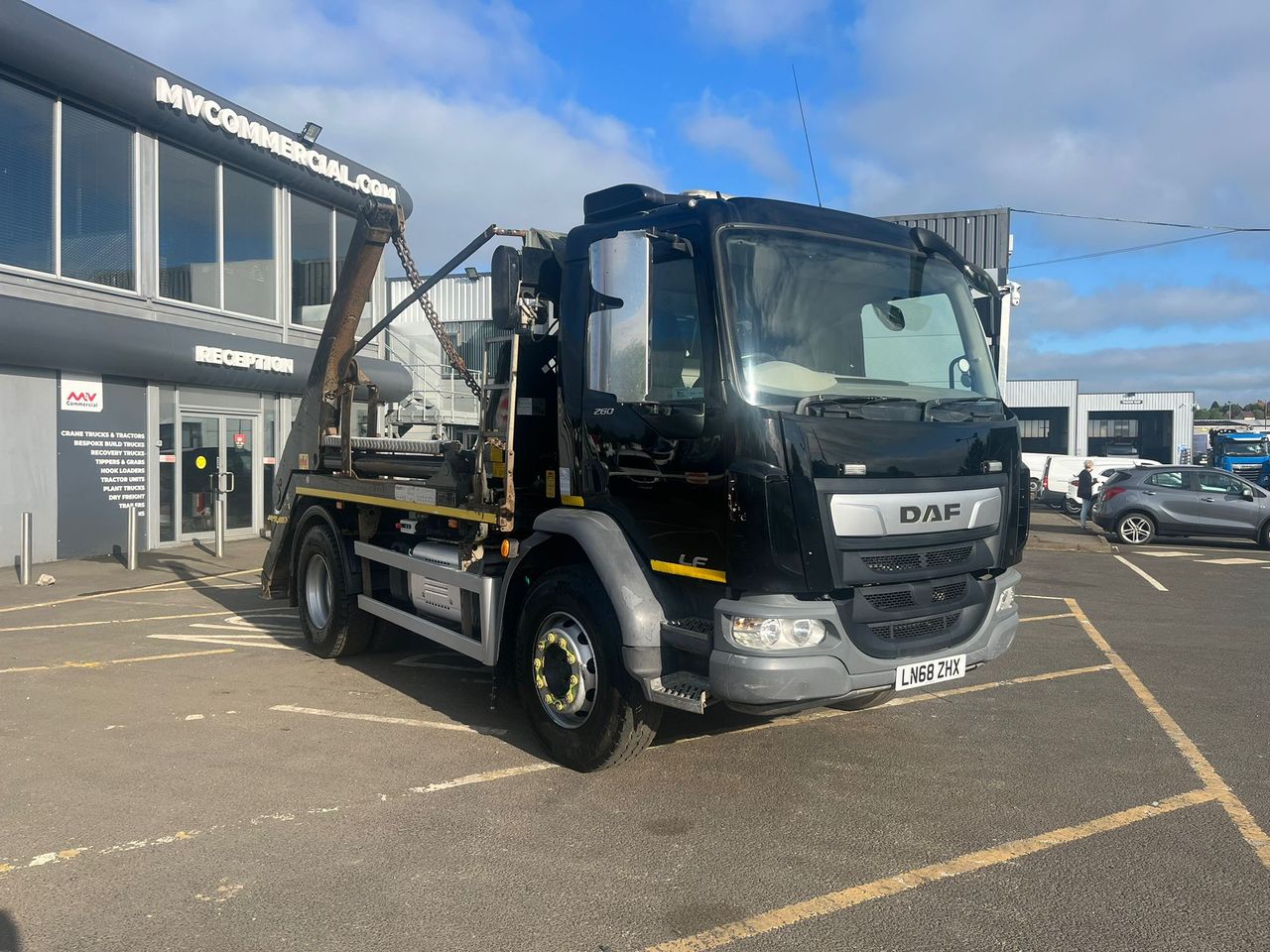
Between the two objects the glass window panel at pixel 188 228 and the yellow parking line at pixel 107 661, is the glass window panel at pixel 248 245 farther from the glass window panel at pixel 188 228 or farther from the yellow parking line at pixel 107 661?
the yellow parking line at pixel 107 661

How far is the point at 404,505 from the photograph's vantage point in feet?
21.4

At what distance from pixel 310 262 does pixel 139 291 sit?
169 inches

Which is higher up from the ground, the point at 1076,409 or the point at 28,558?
the point at 1076,409

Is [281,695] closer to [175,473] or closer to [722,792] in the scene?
[722,792]

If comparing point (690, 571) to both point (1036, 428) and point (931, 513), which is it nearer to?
point (931, 513)

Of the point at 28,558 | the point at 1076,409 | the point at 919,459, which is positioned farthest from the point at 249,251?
the point at 1076,409

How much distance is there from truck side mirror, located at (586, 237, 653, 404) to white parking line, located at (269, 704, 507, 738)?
2.36 metres

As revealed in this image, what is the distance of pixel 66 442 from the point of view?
1368cm

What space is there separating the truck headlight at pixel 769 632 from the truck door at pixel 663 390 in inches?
10.7

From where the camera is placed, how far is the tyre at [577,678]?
4711 mm

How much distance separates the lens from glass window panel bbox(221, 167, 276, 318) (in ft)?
54.8

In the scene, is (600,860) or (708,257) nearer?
(600,860)

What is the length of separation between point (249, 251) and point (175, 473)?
14.2 feet

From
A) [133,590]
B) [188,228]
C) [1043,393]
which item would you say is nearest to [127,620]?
[133,590]
